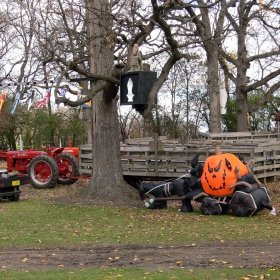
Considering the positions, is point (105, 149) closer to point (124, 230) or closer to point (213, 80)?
point (124, 230)

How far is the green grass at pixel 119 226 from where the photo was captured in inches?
354

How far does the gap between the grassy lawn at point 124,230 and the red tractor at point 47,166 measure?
390 centimetres

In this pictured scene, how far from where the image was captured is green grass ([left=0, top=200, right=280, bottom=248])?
9000mm

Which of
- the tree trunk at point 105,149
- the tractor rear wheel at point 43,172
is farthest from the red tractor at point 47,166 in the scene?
the tree trunk at point 105,149

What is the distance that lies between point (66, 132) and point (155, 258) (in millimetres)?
24044

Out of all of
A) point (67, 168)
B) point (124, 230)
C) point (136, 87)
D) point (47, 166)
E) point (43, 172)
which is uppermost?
point (136, 87)

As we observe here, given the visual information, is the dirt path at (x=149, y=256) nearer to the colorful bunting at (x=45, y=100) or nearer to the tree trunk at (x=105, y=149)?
the tree trunk at (x=105, y=149)

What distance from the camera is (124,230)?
9883mm

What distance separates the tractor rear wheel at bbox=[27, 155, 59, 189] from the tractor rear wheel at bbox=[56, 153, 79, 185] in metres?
0.67

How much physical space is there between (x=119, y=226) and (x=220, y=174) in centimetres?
248

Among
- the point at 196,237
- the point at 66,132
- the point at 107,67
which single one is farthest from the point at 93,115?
the point at 66,132

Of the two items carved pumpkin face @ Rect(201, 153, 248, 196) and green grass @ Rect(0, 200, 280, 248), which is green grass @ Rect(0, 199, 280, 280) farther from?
carved pumpkin face @ Rect(201, 153, 248, 196)

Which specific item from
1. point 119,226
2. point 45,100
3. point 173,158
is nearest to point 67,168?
point 45,100

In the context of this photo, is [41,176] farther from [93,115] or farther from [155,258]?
[155,258]
